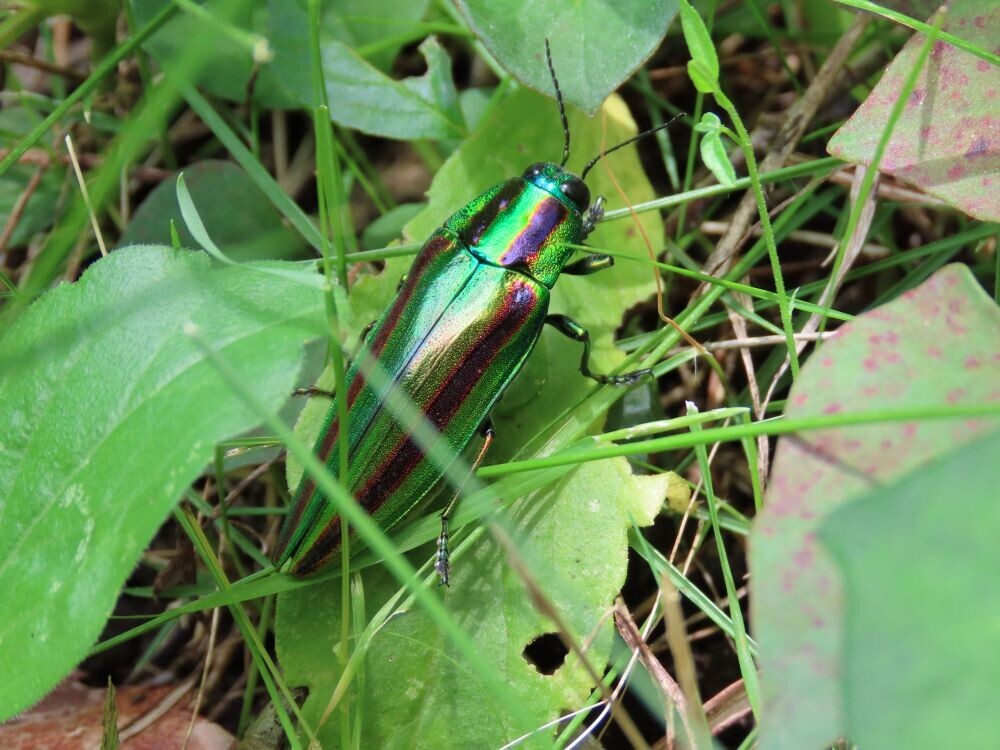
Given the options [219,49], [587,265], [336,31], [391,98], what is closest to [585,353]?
[587,265]

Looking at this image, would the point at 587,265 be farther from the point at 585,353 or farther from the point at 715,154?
the point at 715,154

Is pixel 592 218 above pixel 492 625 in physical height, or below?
above

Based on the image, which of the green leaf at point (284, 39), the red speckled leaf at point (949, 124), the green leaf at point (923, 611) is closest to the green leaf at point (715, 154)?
the red speckled leaf at point (949, 124)

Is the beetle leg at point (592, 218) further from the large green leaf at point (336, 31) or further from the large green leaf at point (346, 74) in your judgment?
the large green leaf at point (336, 31)

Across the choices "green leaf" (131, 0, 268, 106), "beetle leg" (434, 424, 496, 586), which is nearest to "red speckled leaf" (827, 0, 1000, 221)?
"beetle leg" (434, 424, 496, 586)

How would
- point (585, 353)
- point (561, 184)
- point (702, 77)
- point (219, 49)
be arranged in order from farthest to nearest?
point (219, 49), point (561, 184), point (585, 353), point (702, 77)

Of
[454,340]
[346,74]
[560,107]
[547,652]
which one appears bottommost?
[547,652]

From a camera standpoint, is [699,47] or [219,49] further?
[219,49]

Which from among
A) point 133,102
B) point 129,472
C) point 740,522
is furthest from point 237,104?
point 740,522
